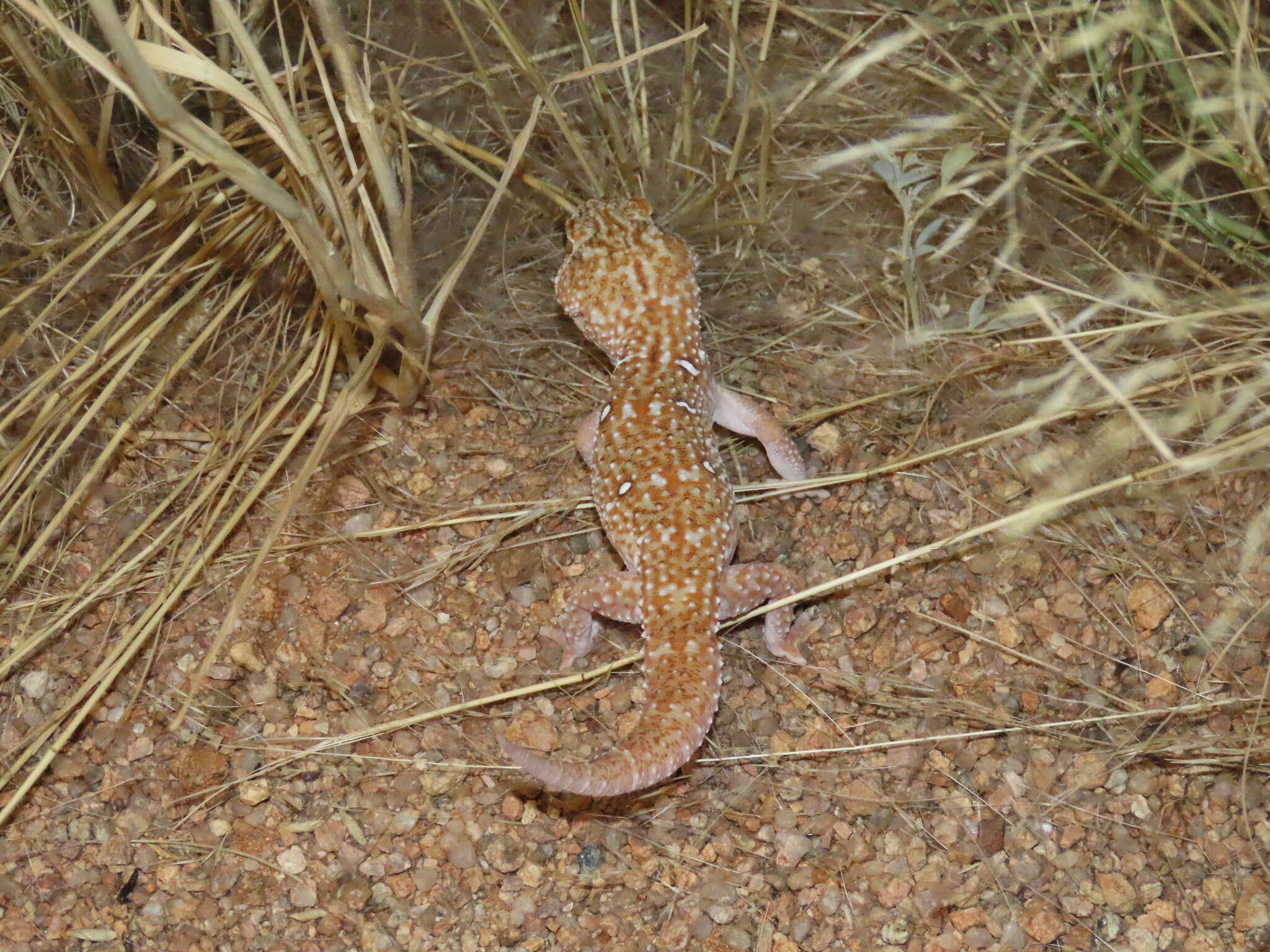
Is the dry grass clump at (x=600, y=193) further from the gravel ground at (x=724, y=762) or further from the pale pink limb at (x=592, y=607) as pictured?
the pale pink limb at (x=592, y=607)

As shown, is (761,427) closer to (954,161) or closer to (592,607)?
(592,607)

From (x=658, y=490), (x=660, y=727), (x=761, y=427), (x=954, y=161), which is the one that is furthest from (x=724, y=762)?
(x=954, y=161)

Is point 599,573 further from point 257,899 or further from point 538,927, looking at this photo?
point 257,899

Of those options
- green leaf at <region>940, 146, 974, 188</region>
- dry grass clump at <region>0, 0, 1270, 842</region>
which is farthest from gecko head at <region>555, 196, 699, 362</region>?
green leaf at <region>940, 146, 974, 188</region>

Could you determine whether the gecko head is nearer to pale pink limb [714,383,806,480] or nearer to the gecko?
the gecko

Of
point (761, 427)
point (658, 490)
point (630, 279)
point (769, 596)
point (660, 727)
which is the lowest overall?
A: point (769, 596)

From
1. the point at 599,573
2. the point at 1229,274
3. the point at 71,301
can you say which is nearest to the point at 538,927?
the point at 599,573
